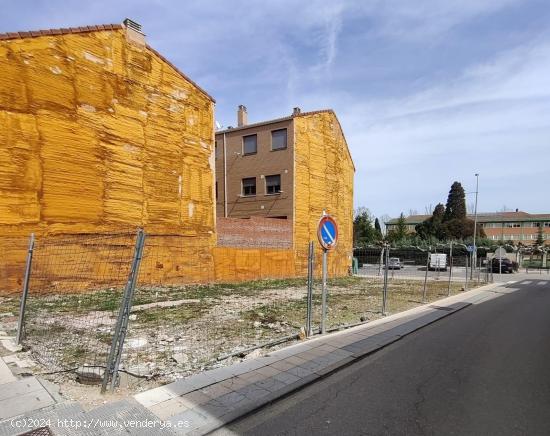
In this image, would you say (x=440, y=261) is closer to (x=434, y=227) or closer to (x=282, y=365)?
(x=282, y=365)

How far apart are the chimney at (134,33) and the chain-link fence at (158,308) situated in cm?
840

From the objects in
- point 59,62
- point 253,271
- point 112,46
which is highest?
point 112,46

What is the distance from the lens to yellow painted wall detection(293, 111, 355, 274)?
2692 cm

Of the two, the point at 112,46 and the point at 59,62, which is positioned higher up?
the point at 112,46

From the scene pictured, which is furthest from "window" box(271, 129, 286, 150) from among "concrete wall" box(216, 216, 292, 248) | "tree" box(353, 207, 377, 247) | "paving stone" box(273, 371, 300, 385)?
"tree" box(353, 207, 377, 247)

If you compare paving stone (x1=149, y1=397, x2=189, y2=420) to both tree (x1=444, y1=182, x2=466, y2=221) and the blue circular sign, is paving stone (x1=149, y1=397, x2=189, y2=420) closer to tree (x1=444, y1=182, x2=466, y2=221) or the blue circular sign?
the blue circular sign

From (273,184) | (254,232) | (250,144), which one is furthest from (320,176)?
(254,232)

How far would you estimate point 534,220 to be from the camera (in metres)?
99.0

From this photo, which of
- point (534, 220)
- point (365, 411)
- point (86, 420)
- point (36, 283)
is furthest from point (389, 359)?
point (534, 220)

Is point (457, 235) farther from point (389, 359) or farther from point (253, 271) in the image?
point (389, 359)

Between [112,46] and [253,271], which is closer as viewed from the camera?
[112,46]

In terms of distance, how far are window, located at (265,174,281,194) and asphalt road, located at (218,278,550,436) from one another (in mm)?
20046

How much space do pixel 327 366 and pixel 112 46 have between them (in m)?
15.5

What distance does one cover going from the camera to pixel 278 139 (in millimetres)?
27578
